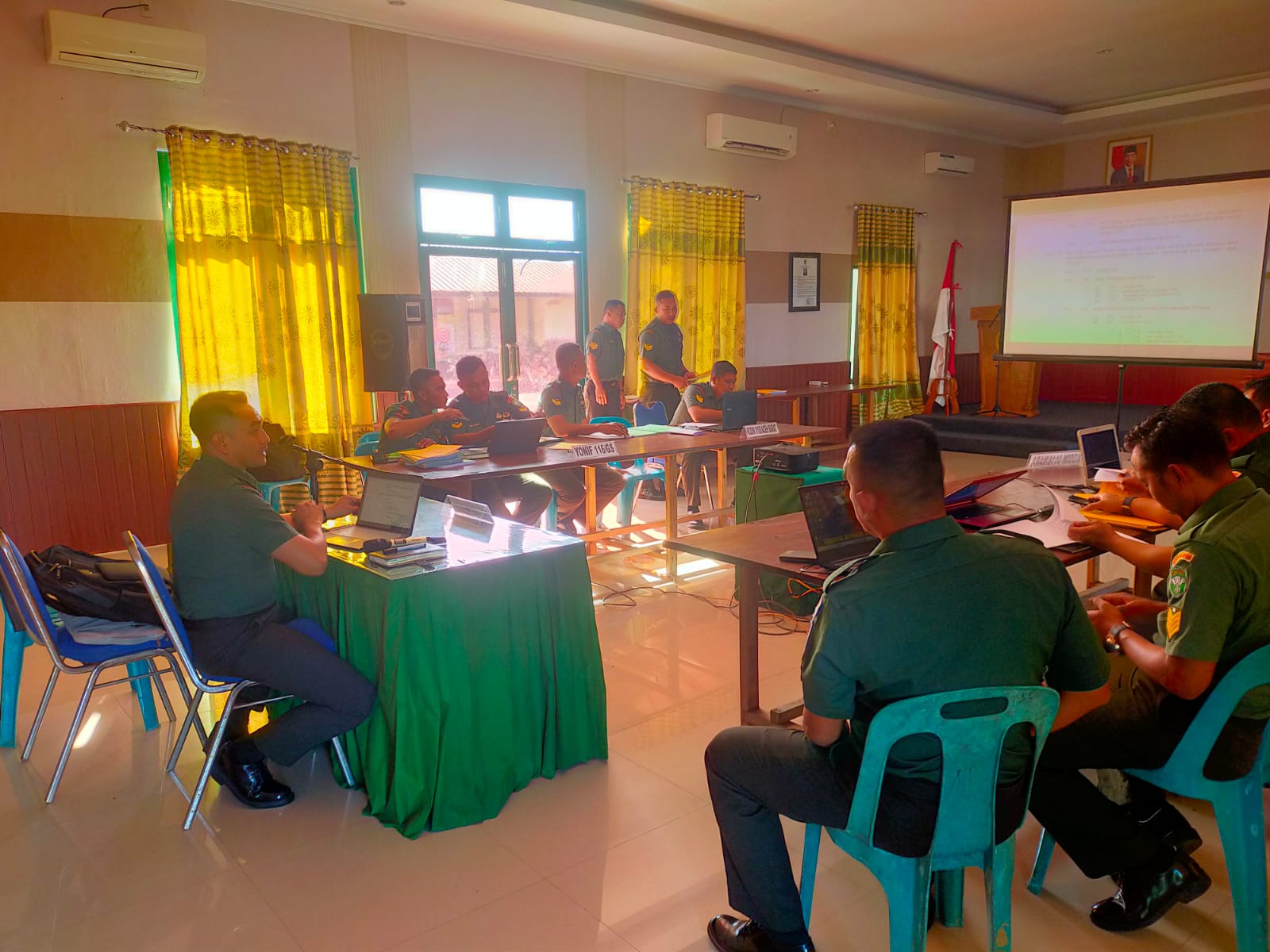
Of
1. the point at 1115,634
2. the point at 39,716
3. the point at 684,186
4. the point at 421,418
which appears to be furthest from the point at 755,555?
the point at 684,186

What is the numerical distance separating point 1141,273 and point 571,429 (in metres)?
3.61

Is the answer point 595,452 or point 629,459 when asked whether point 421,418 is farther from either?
point 629,459

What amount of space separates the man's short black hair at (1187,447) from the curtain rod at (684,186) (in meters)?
5.57

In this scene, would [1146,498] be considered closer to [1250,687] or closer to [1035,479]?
[1035,479]

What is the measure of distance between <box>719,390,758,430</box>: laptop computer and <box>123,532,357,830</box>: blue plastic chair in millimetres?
2910

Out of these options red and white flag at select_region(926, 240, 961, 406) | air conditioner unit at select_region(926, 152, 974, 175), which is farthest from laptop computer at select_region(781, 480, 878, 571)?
air conditioner unit at select_region(926, 152, 974, 175)

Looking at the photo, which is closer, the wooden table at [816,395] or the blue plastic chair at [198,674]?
the blue plastic chair at [198,674]

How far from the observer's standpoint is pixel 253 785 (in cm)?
255

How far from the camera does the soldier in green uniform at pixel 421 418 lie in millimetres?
4379

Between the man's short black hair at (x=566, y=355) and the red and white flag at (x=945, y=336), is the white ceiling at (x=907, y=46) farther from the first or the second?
the man's short black hair at (x=566, y=355)

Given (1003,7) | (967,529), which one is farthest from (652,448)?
(1003,7)

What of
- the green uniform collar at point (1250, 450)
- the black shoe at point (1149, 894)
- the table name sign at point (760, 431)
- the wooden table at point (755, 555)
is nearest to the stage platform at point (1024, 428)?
the table name sign at point (760, 431)

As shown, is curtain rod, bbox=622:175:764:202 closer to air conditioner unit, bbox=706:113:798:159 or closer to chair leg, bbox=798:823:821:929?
air conditioner unit, bbox=706:113:798:159

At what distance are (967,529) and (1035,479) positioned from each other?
1078 mm
